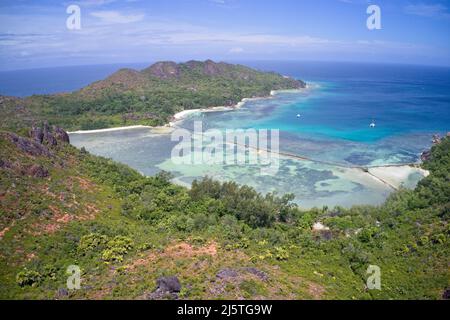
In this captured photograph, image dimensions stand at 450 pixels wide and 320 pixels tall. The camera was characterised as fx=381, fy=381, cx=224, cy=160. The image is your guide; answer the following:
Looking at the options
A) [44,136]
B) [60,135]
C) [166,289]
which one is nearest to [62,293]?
[166,289]

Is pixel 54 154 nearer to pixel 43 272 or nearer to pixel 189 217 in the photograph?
pixel 189 217

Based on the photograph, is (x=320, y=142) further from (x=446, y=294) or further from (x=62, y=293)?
(x=62, y=293)

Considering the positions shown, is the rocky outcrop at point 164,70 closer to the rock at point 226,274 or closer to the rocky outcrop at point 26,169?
the rocky outcrop at point 26,169

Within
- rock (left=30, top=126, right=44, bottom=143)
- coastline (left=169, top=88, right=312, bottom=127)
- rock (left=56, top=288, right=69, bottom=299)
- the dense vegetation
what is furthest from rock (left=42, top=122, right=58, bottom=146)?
coastline (left=169, top=88, right=312, bottom=127)

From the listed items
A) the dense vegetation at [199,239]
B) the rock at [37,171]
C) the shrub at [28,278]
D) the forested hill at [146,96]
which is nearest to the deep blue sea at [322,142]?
the forested hill at [146,96]

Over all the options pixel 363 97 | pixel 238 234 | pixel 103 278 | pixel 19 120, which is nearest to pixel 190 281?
pixel 103 278

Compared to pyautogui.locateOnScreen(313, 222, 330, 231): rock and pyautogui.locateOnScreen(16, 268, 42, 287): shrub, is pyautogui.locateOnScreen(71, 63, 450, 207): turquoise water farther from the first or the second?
pyautogui.locateOnScreen(16, 268, 42, 287): shrub
